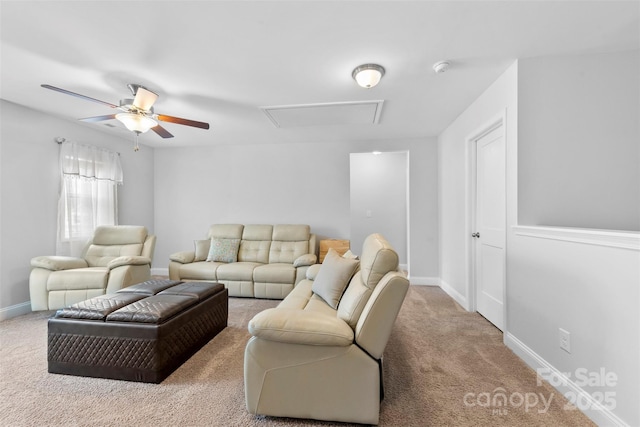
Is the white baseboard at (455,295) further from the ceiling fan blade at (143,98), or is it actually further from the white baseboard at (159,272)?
the white baseboard at (159,272)

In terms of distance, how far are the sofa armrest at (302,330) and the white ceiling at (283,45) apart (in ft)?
5.86

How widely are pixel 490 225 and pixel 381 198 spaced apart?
3014 millimetres

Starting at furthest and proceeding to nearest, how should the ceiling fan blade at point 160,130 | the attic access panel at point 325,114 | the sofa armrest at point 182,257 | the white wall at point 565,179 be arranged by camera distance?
the sofa armrest at point 182,257, the attic access panel at point 325,114, the ceiling fan blade at point 160,130, the white wall at point 565,179

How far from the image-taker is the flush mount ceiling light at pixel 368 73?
7.21 ft

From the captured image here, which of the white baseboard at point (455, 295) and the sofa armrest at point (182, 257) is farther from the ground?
the sofa armrest at point (182, 257)

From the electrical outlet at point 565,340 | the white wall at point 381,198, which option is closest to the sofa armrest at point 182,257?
the white wall at point 381,198

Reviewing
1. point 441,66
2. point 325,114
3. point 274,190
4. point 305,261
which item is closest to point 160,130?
point 325,114

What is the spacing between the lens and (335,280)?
6.77 ft

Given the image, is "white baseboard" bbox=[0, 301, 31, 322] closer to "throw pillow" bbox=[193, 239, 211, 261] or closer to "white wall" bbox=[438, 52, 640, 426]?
"throw pillow" bbox=[193, 239, 211, 261]

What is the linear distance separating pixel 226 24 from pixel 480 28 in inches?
65.5

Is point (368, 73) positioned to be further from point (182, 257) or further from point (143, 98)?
point (182, 257)

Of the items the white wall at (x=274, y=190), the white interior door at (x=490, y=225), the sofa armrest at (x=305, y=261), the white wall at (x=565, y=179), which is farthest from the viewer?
the white wall at (x=274, y=190)

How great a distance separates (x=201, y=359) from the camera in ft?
6.97

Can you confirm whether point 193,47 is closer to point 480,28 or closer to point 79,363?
point 480,28
